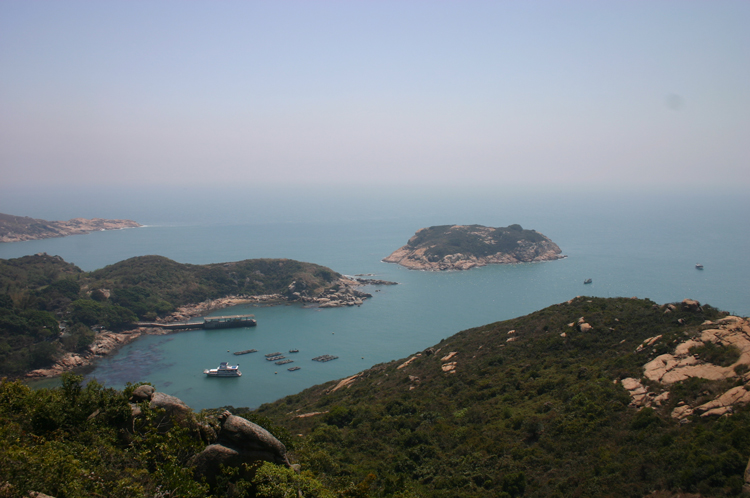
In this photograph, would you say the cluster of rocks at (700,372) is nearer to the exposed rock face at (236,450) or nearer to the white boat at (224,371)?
the exposed rock face at (236,450)

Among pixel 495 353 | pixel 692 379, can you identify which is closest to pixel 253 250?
pixel 495 353

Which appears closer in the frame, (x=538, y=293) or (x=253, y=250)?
(x=538, y=293)

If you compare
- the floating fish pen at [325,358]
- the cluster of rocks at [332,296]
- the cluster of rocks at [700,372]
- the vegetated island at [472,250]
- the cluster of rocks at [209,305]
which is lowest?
the floating fish pen at [325,358]

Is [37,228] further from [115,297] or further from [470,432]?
[470,432]

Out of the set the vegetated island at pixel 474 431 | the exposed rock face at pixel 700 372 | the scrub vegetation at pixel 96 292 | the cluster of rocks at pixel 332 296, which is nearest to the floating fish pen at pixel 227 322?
the scrub vegetation at pixel 96 292

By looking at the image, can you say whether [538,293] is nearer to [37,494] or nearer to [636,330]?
[636,330]

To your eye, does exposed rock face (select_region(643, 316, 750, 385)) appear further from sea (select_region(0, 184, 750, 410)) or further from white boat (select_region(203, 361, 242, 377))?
white boat (select_region(203, 361, 242, 377))
